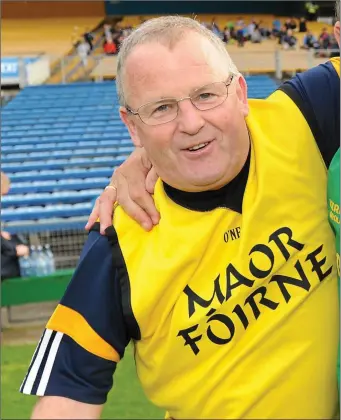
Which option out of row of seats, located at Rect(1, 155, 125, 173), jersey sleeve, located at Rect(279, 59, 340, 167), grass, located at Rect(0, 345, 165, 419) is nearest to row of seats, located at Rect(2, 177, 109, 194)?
row of seats, located at Rect(1, 155, 125, 173)

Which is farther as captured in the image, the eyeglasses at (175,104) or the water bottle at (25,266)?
the water bottle at (25,266)

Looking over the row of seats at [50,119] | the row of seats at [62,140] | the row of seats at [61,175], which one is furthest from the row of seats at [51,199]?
the row of seats at [50,119]

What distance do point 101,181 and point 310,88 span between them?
4843 millimetres

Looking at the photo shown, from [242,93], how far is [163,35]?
202 millimetres

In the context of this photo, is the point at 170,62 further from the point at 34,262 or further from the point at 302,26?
the point at 302,26

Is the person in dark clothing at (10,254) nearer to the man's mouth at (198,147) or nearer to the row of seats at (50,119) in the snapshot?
the man's mouth at (198,147)

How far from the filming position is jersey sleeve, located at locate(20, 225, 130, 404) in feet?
3.83

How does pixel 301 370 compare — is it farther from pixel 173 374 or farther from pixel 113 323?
pixel 113 323

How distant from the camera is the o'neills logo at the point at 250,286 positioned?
1.20 meters

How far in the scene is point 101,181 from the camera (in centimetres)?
602

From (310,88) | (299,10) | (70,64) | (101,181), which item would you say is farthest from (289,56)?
(310,88)

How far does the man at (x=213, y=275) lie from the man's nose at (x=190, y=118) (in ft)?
0.09

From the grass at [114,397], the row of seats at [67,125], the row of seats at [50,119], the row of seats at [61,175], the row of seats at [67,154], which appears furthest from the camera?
the row of seats at [50,119]

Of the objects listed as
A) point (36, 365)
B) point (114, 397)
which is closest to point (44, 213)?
point (114, 397)
